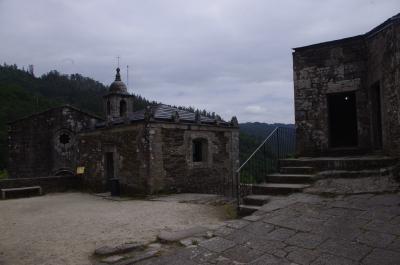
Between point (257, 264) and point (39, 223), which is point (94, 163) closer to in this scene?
point (39, 223)

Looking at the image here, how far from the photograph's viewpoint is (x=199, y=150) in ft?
54.1

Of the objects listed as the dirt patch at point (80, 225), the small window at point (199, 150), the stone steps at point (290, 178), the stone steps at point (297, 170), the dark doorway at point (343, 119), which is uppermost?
the dark doorway at point (343, 119)

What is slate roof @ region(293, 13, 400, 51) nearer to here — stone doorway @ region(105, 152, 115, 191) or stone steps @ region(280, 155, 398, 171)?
stone steps @ region(280, 155, 398, 171)

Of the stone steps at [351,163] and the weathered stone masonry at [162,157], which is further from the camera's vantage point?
the weathered stone masonry at [162,157]

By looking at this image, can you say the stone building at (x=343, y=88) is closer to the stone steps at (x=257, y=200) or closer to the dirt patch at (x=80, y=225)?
the stone steps at (x=257, y=200)

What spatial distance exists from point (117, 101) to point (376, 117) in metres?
16.0

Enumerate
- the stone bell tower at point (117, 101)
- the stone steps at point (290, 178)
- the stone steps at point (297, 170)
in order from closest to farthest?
1. the stone steps at point (290, 178)
2. the stone steps at point (297, 170)
3. the stone bell tower at point (117, 101)

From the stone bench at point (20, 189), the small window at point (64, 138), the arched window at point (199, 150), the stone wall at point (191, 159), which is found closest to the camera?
the stone wall at point (191, 159)

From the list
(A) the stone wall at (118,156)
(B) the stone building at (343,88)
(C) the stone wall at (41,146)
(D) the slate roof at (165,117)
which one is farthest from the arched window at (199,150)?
(C) the stone wall at (41,146)

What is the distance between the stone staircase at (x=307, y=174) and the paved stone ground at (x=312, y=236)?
0.88 m

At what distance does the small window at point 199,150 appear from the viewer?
1617 centimetres

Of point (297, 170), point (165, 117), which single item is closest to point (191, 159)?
point (165, 117)

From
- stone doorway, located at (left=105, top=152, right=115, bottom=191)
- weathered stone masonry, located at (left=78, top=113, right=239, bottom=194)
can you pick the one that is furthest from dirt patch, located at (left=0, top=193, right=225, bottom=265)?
stone doorway, located at (left=105, top=152, right=115, bottom=191)

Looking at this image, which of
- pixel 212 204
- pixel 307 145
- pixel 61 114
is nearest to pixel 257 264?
pixel 307 145
